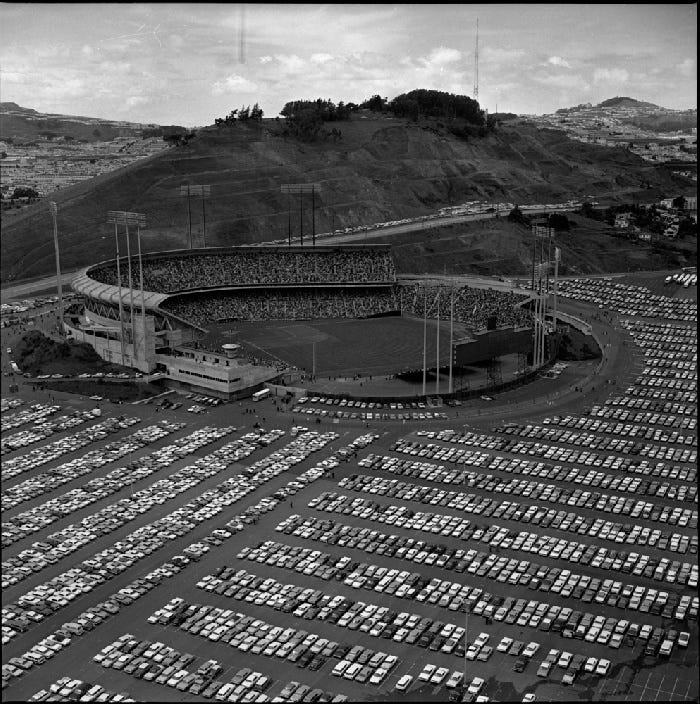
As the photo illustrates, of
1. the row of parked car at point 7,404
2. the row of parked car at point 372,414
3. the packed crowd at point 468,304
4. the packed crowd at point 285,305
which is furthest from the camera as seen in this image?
the packed crowd at point 285,305

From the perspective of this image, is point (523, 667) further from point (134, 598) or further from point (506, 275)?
point (506, 275)

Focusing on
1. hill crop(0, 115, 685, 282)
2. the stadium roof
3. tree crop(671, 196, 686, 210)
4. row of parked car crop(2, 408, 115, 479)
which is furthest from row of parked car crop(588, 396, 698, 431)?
tree crop(671, 196, 686, 210)

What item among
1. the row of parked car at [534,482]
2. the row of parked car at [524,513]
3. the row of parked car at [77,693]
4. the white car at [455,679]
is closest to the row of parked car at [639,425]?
the row of parked car at [534,482]

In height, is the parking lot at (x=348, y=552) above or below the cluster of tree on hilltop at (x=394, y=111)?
below

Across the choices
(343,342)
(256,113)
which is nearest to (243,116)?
(256,113)

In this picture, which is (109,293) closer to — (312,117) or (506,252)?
(506,252)

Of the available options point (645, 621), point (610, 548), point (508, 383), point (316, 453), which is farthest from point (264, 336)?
point (645, 621)

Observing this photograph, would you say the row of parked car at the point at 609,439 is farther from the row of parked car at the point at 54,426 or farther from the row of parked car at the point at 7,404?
the row of parked car at the point at 7,404
